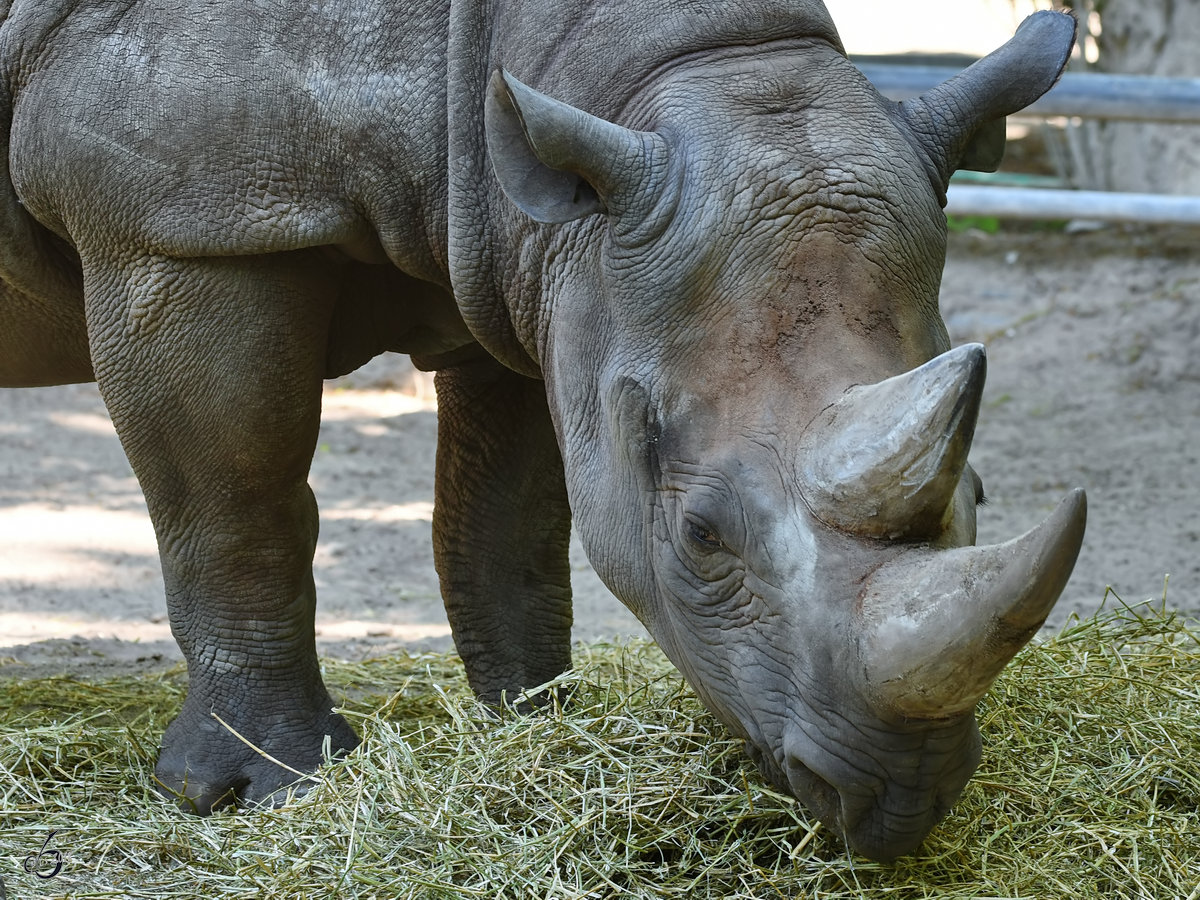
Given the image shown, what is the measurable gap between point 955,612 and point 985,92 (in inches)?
58.0

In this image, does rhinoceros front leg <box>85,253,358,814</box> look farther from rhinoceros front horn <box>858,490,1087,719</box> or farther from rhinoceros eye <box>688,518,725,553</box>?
rhinoceros front horn <box>858,490,1087,719</box>

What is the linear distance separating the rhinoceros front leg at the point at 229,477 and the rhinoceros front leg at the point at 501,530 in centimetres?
63

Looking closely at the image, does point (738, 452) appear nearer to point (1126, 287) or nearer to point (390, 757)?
point (390, 757)

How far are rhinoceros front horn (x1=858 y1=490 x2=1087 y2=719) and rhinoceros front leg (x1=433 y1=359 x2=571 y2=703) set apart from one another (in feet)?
7.54

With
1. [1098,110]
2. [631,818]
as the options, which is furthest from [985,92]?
[1098,110]

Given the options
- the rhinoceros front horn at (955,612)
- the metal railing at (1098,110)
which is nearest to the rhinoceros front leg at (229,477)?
the rhinoceros front horn at (955,612)

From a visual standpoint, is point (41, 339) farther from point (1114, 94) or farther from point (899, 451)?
Result: point (1114, 94)

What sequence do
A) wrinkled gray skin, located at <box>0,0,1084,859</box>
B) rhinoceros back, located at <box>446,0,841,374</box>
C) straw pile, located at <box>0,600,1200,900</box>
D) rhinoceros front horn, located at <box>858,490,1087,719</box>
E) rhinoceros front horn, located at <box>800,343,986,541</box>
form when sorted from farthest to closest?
1. rhinoceros back, located at <box>446,0,841,374</box>
2. straw pile, located at <box>0,600,1200,900</box>
3. wrinkled gray skin, located at <box>0,0,1084,859</box>
4. rhinoceros front horn, located at <box>800,343,986,541</box>
5. rhinoceros front horn, located at <box>858,490,1087,719</box>

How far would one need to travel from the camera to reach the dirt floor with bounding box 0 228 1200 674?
22.1ft

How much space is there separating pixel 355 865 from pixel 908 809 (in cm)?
122

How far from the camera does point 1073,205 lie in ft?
33.9

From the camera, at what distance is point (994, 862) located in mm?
3447

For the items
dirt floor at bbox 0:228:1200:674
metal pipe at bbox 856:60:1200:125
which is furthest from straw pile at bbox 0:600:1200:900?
metal pipe at bbox 856:60:1200:125

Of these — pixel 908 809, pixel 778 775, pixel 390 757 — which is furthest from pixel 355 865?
pixel 908 809
